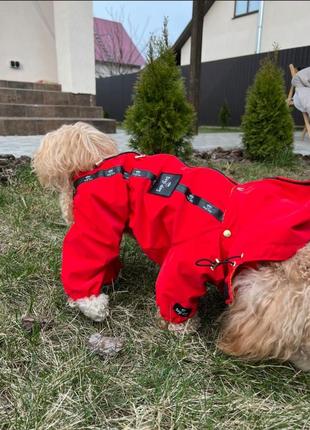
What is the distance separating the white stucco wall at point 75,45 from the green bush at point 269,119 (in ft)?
15.6

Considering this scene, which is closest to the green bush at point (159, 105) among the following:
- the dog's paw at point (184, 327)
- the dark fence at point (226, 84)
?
the dog's paw at point (184, 327)

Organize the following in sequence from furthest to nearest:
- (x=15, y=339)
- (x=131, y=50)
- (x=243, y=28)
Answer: (x=131, y=50) < (x=243, y=28) < (x=15, y=339)

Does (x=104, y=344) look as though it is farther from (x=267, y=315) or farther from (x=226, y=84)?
(x=226, y=84)

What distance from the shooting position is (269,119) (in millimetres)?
5594

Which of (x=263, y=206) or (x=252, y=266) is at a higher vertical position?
(x=263, y=206)

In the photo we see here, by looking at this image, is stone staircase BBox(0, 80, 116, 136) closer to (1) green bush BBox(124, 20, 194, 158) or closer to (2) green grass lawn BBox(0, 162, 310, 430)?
(1) green bush BBox(124, 20, 194, 158)

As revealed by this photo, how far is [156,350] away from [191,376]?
22cm

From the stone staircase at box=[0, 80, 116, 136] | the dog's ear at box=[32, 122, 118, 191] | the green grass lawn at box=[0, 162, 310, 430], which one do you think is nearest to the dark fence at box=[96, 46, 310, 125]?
the stone staircase at box=[0, 80, 116, 136]

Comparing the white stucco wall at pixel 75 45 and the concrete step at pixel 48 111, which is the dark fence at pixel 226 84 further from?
the concrete step at pixel 48 111

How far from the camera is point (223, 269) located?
60.9 inches

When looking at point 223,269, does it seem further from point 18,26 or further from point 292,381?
point 18,26

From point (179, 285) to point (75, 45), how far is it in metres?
8.47

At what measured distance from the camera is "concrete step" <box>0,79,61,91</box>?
812 centimetres

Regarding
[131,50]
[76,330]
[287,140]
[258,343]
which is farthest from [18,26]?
[131,50]
